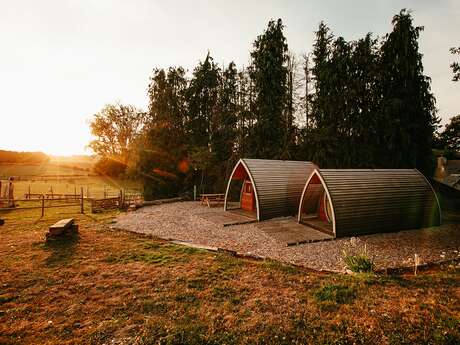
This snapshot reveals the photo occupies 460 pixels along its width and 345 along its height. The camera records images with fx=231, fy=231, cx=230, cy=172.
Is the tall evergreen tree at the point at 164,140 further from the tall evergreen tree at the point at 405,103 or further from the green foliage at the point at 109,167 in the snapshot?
the green foliage at the point at 109,167

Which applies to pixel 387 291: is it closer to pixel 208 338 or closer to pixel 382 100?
pixel 208 338

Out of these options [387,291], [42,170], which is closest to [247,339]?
[387,291]

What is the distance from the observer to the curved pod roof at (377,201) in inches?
454

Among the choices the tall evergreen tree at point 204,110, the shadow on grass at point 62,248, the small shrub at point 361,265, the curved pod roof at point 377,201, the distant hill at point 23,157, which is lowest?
the shadow on grass at point 62,248

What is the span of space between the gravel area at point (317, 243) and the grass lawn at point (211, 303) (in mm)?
1198

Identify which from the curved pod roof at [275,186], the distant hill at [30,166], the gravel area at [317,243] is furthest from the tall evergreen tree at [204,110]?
the distant hill at [30,166]

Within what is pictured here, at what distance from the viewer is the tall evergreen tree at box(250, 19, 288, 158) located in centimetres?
2556

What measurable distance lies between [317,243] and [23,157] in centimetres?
7270

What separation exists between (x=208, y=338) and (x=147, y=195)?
25.2m

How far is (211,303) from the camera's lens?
5.45 m

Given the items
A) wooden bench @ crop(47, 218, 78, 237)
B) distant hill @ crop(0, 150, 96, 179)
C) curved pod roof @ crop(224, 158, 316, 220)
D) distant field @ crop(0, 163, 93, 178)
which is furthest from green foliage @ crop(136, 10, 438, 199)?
distant field @ crop(0, 163, 93, 178)

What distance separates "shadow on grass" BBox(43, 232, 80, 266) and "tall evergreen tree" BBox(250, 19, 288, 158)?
1902 cm

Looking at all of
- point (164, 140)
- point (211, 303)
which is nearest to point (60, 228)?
point (211, 303)

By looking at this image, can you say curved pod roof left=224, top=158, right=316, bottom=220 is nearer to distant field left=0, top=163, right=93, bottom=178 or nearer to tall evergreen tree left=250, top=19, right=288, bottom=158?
tall evergreen tree left=250, top=19, right=288, bottom=158
